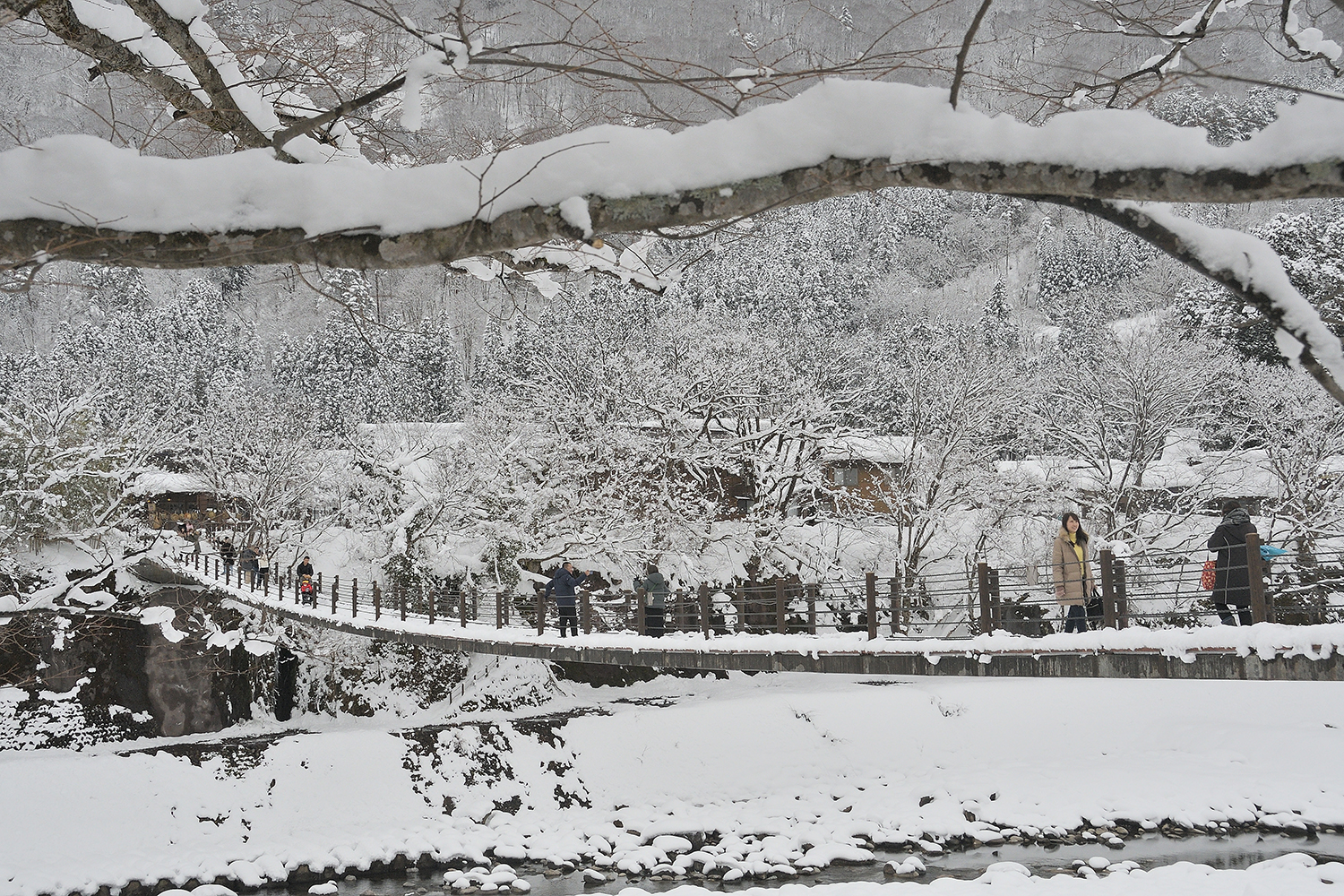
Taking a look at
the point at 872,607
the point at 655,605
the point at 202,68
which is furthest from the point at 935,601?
the point at 202,68

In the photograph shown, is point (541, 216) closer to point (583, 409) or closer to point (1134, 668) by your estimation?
point (1134, 668)

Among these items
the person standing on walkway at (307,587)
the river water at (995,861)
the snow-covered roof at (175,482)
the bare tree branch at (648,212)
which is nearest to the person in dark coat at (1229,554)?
the river water at (995,861)

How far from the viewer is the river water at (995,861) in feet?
40.6

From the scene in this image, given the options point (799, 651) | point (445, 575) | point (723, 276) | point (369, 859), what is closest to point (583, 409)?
point (445, 575)

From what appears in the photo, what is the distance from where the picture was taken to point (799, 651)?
1034cm

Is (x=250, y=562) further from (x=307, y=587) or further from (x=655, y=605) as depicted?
(x=655, y=605)

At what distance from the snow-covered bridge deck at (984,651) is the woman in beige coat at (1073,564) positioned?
753 mm

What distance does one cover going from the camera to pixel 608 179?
7.89ft

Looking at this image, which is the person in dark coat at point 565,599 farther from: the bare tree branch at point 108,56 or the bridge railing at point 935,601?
the bare tree branch at point 108,56

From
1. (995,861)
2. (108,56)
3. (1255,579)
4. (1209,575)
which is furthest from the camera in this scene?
(995,861)

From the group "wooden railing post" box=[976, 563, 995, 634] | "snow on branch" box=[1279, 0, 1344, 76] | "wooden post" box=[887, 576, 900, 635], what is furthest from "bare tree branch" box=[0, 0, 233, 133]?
"wooden post" box=[887, 576, 900, 635]

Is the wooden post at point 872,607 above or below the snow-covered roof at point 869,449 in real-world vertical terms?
below

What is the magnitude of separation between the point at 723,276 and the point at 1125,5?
119ft

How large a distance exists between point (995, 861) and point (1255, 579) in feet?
24.5
